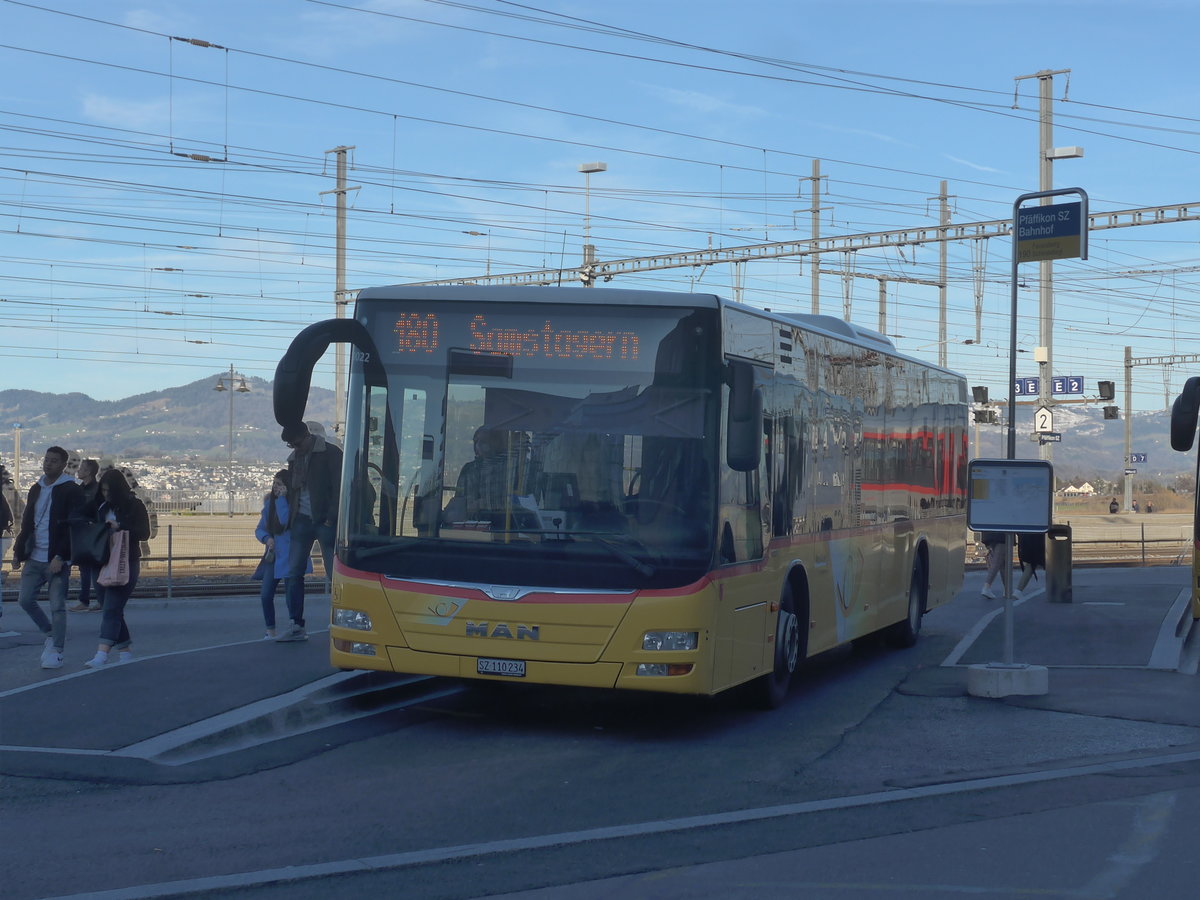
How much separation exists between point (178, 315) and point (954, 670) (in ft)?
120

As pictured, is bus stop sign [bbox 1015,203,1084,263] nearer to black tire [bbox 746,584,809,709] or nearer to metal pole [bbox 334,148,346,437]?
black tire [bbox 746,584,809,709]

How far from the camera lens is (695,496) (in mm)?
9391

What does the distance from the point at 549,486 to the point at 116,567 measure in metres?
4.20

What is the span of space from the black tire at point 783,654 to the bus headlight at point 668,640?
1.61m

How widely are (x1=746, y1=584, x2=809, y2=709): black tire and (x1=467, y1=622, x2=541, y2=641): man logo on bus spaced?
81.4 inches

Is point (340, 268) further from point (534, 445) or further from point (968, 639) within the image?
point (534, 445)

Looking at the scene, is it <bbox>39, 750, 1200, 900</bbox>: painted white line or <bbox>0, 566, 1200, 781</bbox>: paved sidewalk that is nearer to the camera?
<bbox>39, 750, 1200, 900</bbox>: painted white line

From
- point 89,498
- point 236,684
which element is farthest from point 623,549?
point 89,498

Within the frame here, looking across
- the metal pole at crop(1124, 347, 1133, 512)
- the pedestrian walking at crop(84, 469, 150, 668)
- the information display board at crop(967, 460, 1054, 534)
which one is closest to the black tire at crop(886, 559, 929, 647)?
the information display board at crop(967, 460, 1054, 534)

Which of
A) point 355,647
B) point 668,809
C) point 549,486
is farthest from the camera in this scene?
point 355,647

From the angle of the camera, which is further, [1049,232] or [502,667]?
[1049,232]

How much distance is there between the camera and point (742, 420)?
374 inches

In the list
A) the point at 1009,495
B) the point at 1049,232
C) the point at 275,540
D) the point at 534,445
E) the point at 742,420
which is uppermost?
the point at 1049,232

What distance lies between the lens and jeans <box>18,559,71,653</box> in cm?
1191
